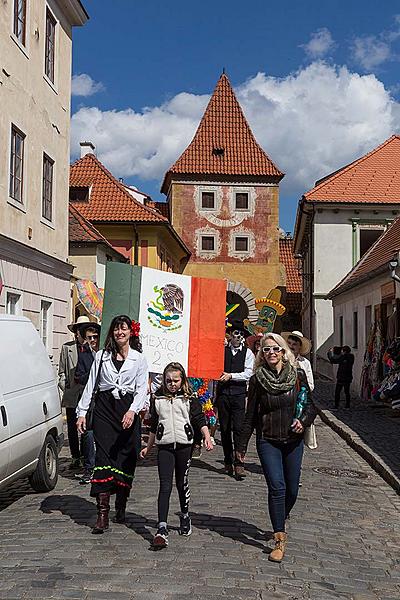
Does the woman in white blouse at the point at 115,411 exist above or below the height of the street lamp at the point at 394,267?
→ below

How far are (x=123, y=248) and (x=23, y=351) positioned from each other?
1155 inches

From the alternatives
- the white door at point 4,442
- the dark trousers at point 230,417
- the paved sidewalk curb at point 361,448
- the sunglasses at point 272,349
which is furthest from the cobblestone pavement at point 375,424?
the white door at point 4,442

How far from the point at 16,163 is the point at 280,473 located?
1214 centimetres

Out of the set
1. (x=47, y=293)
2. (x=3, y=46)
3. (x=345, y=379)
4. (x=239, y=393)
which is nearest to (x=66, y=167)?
(x=47, y=293)

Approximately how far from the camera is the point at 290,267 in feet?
188

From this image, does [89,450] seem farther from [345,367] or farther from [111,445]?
[345,367]

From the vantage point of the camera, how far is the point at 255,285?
50.6 metres

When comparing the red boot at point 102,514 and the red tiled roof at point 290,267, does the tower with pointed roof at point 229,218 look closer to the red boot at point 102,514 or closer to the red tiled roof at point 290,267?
the red tiled roof at point 290,267

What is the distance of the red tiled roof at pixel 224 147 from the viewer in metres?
51.0

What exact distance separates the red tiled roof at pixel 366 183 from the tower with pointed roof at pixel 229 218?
465 inches

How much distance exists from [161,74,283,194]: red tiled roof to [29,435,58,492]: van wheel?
138ft

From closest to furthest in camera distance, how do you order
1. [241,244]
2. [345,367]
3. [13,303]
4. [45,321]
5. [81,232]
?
1. [13,303]
2. [45,321]
3. [345,367]
4. [81,232]
5. [241,244]

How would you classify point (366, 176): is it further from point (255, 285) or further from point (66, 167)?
point (66, 167)

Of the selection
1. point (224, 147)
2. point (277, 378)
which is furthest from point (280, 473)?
point (224, 147)
